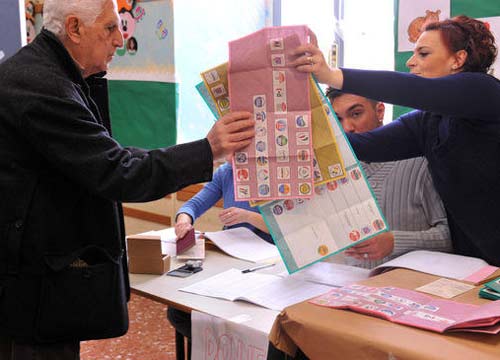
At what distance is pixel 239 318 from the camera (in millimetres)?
1605

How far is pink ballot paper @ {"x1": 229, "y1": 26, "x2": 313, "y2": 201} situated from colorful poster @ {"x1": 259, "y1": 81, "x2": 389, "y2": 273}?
2.5 inches

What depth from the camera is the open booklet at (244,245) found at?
7.31 feet

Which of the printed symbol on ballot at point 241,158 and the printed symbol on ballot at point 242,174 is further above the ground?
the printed symbol on ballot at point 241,158

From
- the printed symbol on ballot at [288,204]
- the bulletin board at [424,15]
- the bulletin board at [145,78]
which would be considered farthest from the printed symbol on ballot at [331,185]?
the bulletin board at [145,78]

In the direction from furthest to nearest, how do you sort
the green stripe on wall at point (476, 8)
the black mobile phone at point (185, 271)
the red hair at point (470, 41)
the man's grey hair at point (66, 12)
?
the green stripe on wall at point (476, 8) → the black mobile phone at point (185, 271) → the red hair at point (470, 41) → the man's grey hair at point (66, 12)

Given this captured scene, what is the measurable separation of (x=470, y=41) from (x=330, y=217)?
757 mm

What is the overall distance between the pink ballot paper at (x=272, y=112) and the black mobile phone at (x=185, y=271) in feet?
1.85

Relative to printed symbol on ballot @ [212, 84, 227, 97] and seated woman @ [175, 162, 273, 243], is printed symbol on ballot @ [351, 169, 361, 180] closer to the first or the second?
printed symbol on ballot @ [212, 84, 227, 97]

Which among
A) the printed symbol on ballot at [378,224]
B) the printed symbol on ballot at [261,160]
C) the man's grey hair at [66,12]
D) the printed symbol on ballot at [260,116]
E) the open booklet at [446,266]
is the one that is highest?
the man's grey hair at [66,12]

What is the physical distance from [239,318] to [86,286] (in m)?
0.42

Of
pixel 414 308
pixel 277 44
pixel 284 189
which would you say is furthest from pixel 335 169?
pixel 414 308

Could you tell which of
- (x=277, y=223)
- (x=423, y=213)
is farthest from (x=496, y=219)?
(x=277, y=223)

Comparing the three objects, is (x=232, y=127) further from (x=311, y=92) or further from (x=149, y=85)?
(x=149, y=85)

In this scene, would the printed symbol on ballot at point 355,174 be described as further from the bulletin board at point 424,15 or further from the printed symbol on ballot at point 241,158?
the bulletin board at point 424,15
